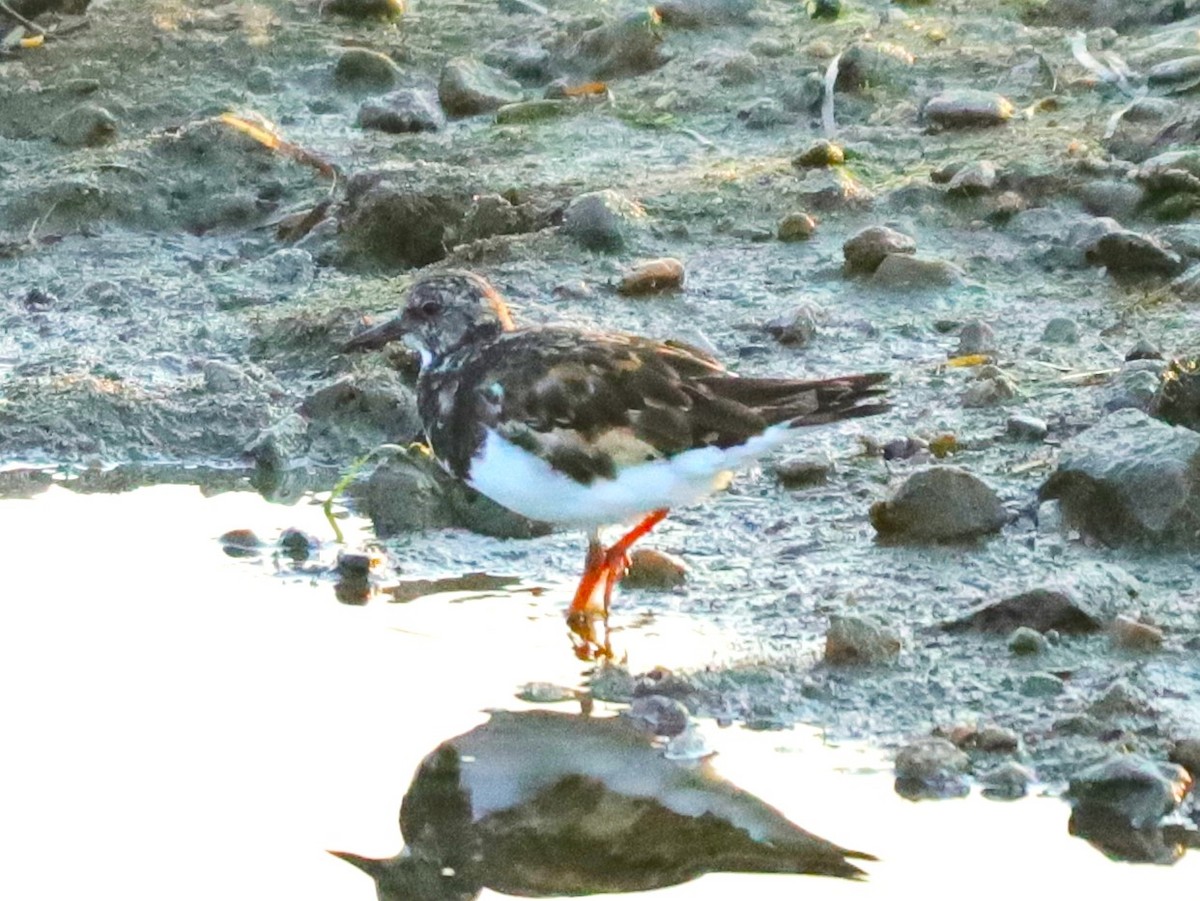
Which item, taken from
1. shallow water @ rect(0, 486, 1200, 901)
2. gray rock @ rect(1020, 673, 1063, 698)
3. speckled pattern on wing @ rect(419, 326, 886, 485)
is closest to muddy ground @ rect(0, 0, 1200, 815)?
gray rock @ rect(1020, 673, 1063, 698)

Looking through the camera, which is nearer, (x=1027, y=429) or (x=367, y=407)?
(x=1027, y=429)

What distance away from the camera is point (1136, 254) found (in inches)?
246

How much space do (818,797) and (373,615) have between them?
1.34 metres

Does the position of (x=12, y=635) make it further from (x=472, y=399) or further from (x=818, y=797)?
(x=818, y=797)

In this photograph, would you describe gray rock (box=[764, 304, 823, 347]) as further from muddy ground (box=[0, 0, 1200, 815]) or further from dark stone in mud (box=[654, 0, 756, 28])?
dark stone in mud (box=[654, 0, 756, 28])

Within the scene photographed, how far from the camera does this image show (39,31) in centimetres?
834

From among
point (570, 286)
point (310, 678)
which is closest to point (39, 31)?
point (570, 286)

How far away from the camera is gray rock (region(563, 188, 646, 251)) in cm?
661

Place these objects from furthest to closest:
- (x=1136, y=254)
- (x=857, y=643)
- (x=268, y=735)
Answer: (x=1136, y=254) < (x=857, y=643) < (x=268, y=735)

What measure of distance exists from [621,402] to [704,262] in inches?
86.3

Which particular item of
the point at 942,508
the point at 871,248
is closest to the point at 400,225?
the point at 871,248

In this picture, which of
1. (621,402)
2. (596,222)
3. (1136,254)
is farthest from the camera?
(596,222)

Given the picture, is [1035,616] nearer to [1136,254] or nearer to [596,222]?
[1136,254]

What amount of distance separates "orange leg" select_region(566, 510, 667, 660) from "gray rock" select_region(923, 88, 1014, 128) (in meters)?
2.97
